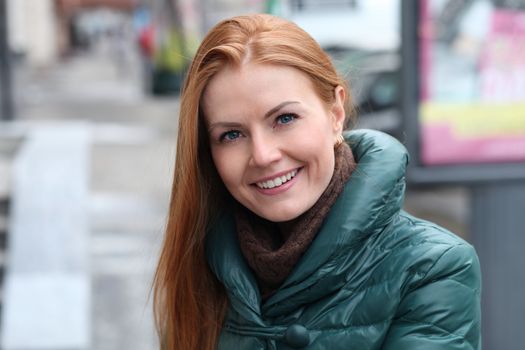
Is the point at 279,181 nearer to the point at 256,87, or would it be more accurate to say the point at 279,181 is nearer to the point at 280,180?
the point at 280,180

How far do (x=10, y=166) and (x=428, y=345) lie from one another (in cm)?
512

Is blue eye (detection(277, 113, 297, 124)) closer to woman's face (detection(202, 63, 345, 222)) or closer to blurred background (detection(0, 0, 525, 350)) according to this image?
woman's face (detection(202, 63, 345, 222))

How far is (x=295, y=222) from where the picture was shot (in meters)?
1.67

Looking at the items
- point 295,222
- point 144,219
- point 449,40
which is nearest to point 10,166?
point 144,219

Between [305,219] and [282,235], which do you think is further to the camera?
[282,235]

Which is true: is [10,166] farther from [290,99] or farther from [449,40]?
[290,99]

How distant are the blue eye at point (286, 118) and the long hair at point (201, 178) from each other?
0.08 m

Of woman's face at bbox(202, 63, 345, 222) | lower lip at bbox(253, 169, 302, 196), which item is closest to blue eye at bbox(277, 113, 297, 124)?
woman's face at bbox(202, 63, 345, 222)

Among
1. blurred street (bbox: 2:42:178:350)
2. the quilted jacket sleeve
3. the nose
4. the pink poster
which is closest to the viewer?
the quilted jacket sleeve

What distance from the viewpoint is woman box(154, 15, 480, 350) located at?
4.88ft

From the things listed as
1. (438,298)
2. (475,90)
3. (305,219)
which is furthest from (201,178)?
(475,90)

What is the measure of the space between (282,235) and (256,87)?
13.2 inches

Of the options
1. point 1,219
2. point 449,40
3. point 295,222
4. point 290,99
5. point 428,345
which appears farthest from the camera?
point 1,219

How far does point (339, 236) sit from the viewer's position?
1.52 metres
